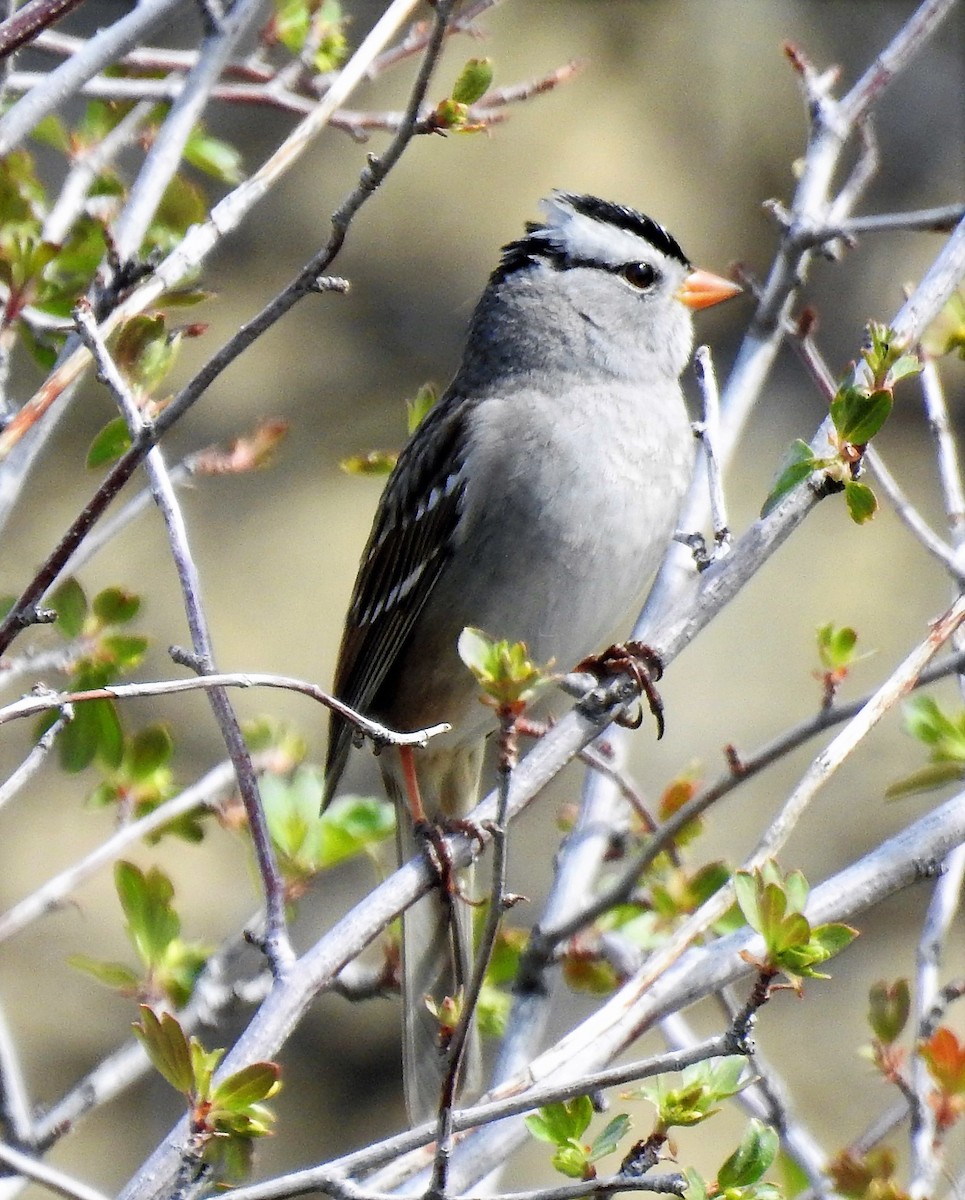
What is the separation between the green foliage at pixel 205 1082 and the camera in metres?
1.08

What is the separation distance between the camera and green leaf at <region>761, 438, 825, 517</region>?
4.41 feet

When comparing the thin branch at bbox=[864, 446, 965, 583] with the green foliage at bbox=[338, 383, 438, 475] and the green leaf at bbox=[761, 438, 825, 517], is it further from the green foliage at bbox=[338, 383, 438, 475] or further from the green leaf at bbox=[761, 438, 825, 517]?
the green foliage at bbox=[338, 383, 438, 475]

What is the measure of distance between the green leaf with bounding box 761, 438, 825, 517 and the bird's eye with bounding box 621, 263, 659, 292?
970mm

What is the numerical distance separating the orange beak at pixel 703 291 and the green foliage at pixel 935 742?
83 cm

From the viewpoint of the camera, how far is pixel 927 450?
3.58 m

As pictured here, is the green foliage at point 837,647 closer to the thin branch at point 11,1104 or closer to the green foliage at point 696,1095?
the green foliage at point 696,1095

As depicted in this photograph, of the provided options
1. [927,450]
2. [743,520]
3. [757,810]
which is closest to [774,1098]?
[757,810]

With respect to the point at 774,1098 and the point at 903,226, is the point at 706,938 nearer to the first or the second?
the point at 774,1098

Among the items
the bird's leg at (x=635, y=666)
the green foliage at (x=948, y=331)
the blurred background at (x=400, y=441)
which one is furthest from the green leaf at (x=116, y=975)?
the blurred background at (x=400, y=441)

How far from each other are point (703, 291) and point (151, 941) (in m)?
1.27

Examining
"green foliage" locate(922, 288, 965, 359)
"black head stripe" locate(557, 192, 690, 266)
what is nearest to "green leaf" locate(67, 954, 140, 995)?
"green foliage" locate(922, 288, 965, 359)

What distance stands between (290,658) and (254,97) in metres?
1.63

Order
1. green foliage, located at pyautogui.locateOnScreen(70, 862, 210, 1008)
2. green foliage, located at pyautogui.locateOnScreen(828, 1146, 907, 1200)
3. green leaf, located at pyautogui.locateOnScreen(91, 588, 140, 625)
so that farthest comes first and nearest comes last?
green leaf, located at pyautogui.locateOnScreen(91, 588, 140, 625) → green foliage, located at pyautogui.locateOnScreen(70, 862, 210, 1008) → green foliage, located at pyautogui.locateOnScreen(828, 1146, 907, 1200)

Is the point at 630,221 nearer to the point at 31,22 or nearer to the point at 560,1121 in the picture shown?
the point at 31,22
